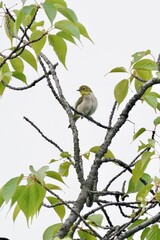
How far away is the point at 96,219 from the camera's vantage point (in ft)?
11.1

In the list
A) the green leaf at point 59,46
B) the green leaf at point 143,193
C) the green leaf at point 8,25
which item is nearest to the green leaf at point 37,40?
the green leaf at point 59,46

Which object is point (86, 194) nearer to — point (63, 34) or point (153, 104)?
point (153, 104)

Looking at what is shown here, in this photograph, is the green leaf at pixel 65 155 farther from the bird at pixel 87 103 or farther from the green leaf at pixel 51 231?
the bird at pixel 87 103

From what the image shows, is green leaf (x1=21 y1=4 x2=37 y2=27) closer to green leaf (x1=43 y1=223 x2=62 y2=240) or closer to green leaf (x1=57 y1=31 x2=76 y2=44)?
green leaf (x1=57 y1=31 x2=76 y2=44)

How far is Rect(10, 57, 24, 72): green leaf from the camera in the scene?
11.9 ft

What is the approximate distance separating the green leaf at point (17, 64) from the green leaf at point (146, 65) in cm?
77

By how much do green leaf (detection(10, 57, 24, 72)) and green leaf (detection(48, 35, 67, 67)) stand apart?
47 centimetres

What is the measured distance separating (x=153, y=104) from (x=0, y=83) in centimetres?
96

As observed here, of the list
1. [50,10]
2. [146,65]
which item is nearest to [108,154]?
[146,65]

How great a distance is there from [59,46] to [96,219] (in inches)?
36.1

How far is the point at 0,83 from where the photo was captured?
365 centimetres

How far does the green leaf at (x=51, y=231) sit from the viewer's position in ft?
10.5

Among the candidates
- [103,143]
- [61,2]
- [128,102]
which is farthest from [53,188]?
[61,2]

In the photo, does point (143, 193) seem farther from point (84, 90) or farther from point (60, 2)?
point (84, 90)
